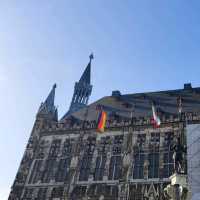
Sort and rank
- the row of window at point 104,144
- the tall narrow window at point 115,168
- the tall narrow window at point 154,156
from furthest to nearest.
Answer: the row of window at point 104,144 < the tall narrow window at point 115,168 < the tall narrow window at point 154,156

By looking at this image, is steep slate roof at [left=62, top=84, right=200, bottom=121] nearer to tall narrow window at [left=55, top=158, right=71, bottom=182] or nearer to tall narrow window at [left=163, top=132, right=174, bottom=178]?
tall narrow window at [left=163, top=132, right=174, bottom=178]

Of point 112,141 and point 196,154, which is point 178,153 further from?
point 112,141

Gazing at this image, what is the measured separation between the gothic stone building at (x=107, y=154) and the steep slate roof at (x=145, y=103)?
0.09 meters

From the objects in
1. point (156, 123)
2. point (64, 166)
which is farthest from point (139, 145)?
point (64, 166)

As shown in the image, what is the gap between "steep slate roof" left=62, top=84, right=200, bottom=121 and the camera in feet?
92.1

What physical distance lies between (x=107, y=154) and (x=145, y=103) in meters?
7.62

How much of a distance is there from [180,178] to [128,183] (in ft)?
23.1

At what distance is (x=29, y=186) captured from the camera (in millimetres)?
26344

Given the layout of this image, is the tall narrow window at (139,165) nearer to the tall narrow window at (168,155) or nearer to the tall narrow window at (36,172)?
the tall narrow window at (168,155)

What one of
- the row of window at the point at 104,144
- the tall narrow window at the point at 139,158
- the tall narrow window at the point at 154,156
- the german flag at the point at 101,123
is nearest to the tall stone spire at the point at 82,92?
the row of window at the point at 104,144

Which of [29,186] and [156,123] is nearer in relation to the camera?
[156,123]

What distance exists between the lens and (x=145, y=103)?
31.0m

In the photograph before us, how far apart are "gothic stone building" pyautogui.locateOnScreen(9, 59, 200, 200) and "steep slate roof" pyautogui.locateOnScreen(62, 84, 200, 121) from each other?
3.4 inches

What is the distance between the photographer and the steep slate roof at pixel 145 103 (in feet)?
92.1
